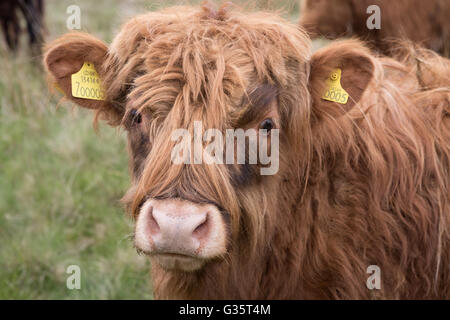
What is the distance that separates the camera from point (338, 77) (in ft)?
12.0

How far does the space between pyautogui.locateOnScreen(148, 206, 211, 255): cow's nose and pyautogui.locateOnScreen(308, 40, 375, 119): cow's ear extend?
1.12m

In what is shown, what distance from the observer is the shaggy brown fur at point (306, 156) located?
341 centimetres

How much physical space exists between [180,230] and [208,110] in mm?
659

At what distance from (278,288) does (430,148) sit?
126cm

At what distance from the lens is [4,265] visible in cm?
532

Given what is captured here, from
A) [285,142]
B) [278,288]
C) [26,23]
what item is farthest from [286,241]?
[26,23]

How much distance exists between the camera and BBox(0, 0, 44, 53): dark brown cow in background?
28.7 ft

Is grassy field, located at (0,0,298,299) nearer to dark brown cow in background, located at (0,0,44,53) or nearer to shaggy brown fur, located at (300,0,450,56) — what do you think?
dark brown cow in background, located at (0,0,44,53)

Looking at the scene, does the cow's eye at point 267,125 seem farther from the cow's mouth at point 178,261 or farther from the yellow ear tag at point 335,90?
the cow's mouth at point 178,261

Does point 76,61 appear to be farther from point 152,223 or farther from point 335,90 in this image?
point 335,90

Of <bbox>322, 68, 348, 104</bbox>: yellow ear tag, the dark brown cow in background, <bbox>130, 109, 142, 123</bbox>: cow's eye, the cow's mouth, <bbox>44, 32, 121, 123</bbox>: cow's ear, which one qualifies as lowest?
the cow's mouth

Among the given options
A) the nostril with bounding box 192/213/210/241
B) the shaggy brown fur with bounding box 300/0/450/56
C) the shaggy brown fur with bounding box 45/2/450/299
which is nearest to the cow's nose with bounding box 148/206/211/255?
the nostril with bounding box 192/213/210/241

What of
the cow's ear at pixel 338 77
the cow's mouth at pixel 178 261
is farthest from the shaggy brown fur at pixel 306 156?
the cow's mouth at pixel 178 261
